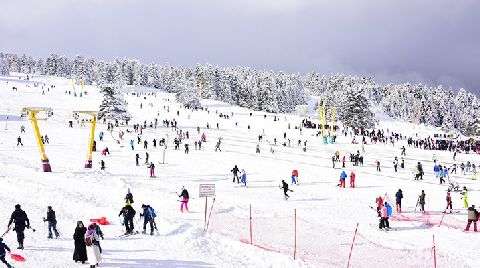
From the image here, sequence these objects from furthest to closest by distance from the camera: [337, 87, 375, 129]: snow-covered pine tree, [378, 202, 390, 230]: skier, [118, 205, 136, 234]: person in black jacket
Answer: [337, 87, 375, 129]: snow-covered pine tree
[378, 202, 390, 230]: skier
[118, 205, 136, 234]: person in black jacket

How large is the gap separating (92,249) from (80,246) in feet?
2.75

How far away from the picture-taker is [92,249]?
13.6 meters

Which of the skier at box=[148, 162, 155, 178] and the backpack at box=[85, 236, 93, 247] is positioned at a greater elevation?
the skier at box=[148, 162, 155, 178]

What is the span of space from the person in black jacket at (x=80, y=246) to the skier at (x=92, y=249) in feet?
1.23

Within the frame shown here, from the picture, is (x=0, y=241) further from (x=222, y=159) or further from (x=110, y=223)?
(x=222, y=159)

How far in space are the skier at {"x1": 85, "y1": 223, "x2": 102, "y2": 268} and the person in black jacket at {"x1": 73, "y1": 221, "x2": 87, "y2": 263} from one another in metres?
0.38

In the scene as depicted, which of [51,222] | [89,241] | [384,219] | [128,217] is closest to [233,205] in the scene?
[384,219]

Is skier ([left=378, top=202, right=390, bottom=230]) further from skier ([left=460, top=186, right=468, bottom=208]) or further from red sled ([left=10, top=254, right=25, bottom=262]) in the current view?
red sled ([left=10, top=254, right=25, bottom=262])

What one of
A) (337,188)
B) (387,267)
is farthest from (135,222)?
(337,188)

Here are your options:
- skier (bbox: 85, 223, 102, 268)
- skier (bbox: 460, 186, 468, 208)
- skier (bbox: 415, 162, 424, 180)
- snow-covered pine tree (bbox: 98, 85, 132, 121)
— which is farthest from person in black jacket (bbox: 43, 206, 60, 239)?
snow-covered pine tree (bbox: 98, 85, 132, 121)

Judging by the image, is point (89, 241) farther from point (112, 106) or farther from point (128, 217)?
point (112, 106)

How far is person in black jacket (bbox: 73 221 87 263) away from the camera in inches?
559

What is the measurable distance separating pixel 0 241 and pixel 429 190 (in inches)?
1041

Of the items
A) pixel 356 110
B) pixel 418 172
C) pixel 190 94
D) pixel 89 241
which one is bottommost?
pixel 89 241
